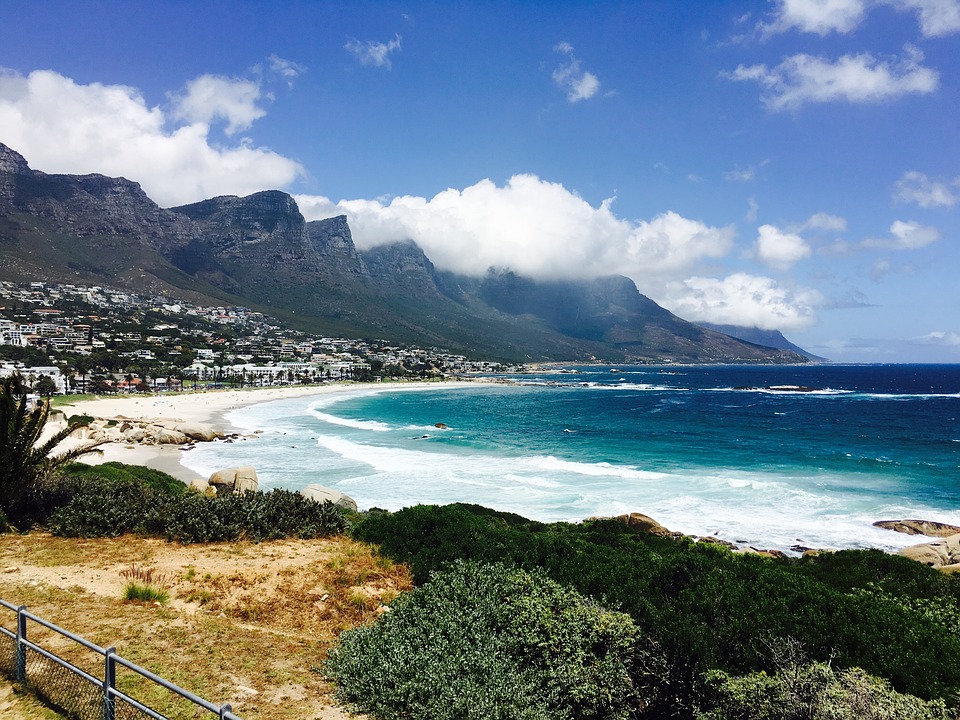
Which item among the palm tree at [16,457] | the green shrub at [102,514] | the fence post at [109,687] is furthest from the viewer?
the palm tree at [16,457]

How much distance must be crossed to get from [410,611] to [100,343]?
464 ft

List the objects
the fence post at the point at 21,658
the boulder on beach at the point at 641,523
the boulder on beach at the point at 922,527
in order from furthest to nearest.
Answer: the boulder on beach at the point at 922,527 < the boulder on beach at the point at 641,523 < the fence post at the point at 21,658

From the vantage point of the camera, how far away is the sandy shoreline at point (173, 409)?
3569 cm

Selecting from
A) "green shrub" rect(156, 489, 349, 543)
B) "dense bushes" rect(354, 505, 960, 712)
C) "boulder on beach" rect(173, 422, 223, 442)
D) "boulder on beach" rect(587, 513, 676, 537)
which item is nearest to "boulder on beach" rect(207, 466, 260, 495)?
"green shrub" rect(156, 489, 349, 543)

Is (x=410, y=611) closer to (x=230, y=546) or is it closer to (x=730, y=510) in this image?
(x=230, y=546)

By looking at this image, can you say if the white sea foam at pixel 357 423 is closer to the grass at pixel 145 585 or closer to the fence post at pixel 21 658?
the grass at pixel 145 585

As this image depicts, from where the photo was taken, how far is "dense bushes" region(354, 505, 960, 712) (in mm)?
6227

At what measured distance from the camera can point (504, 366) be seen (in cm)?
19175

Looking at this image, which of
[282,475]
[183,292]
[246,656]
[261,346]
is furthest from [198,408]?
[183,292]

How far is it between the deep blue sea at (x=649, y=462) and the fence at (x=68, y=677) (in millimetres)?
19644

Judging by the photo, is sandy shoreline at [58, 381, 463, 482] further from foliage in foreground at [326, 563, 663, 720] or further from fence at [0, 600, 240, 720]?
foliage in foreground at [326, 563, 663, 720]

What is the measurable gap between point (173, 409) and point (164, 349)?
64.1 m

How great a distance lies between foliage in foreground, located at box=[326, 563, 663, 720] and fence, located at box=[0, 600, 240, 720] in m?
1.78

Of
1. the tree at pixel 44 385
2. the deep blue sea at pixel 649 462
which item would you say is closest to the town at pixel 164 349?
the tree at pixel 44 385
